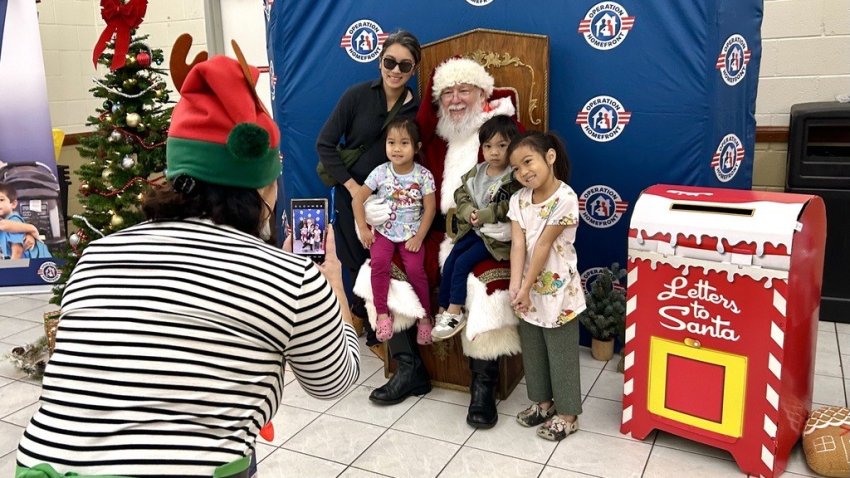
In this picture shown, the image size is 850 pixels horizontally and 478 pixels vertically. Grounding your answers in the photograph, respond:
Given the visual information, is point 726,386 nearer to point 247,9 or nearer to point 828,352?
point 828,352

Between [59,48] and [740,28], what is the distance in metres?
5.38

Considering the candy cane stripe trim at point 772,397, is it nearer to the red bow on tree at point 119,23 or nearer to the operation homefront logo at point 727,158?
the operation homefront logo at point 727,158

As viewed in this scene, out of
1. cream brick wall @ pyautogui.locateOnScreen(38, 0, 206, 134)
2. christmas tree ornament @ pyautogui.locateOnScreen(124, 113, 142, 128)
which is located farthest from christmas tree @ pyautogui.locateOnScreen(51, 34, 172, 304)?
cream brick wall @ pyautogui.locateOnScreen(38, 0, 206, 134)

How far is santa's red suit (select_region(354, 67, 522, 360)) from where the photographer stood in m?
2.88

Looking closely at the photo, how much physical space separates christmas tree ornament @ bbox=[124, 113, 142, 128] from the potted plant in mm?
2620

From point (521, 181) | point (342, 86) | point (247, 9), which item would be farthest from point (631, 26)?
point (247, 9)

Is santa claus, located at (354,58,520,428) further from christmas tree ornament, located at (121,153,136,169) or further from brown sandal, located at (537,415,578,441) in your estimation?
christmas tree ornament, located at (121,153,136,169)

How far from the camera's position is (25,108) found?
5.06m

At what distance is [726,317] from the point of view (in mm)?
2473

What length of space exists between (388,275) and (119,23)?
205cm

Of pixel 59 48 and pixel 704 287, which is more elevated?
pixel 59 48

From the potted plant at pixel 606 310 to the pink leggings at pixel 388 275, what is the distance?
3.02 ft

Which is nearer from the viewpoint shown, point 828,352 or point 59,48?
point 828,352

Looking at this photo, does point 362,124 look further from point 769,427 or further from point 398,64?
point 769,427
